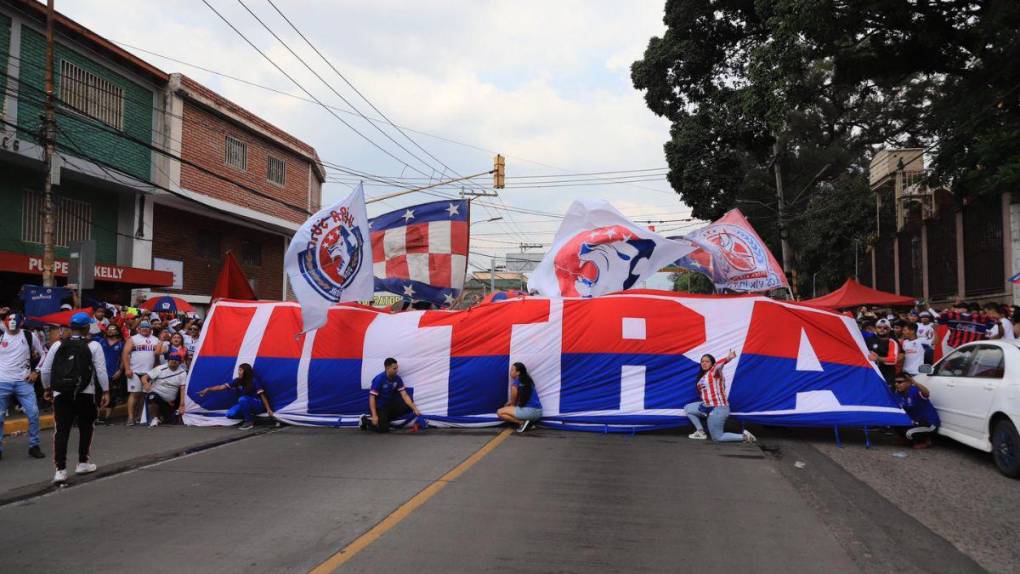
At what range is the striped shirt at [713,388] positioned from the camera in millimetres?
9391

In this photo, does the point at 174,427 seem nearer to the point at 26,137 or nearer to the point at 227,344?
the point at 227,344

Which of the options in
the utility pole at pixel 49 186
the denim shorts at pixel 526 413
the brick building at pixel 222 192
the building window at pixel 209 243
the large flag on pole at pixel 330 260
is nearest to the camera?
the large flag on pole at pixel 330 260

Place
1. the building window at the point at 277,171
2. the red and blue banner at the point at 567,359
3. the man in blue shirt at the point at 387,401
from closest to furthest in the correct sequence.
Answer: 1. the red and blue banner at the point at 567,359
2. the man in blue shirt at the point at 387,401
3. the building window at the point at 277,171

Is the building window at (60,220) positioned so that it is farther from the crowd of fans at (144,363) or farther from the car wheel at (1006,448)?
the car wheel at (1006,448)

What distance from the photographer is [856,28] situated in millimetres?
14703

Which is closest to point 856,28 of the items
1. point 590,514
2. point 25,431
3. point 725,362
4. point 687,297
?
point 687,297

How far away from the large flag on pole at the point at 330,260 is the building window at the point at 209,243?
51.7 ft

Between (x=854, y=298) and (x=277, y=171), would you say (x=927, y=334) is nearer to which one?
(x=854, y=298)

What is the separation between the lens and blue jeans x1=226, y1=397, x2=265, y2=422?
10.8 metres

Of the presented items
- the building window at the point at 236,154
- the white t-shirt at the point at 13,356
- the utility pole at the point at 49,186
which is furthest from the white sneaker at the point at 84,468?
the building window at the point at 236,154

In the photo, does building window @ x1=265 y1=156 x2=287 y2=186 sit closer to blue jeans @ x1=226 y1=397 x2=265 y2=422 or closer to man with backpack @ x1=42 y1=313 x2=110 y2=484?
blue jeans @ x1=226 y1=397 x2=265 y2=422

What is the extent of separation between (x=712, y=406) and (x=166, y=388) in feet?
28.0

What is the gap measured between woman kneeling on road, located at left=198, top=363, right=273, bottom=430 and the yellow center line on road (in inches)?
172

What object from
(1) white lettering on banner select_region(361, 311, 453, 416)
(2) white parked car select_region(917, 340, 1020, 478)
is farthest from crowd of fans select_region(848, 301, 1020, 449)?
(1) white lettering on banner select_region(361, 311, 453, 416)
